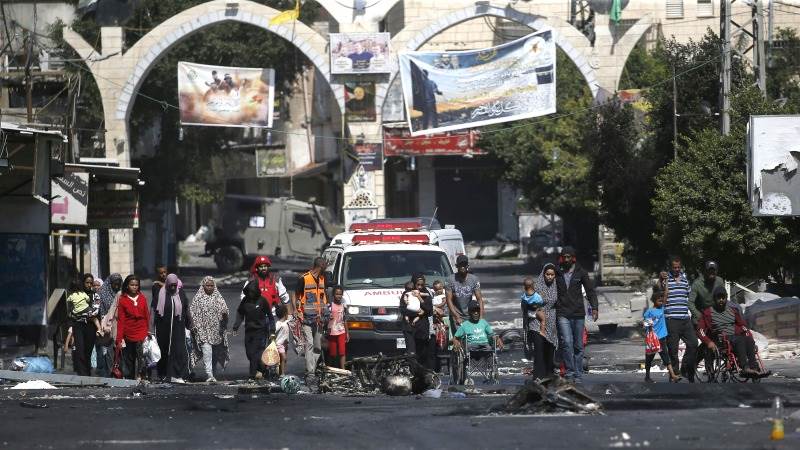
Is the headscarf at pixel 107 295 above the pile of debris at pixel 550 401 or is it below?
above

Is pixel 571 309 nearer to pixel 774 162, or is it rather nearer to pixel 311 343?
pixel 311 343

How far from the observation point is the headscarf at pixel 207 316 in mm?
17938

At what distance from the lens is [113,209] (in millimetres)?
26938

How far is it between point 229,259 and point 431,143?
13.2m

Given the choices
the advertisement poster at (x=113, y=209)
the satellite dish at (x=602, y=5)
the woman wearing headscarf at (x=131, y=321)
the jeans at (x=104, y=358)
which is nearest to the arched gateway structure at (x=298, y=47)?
the satellite dish at (x=602, y=5)

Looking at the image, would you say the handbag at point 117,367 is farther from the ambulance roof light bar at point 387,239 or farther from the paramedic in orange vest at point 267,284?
the ambulance roof light bar at point 387,239

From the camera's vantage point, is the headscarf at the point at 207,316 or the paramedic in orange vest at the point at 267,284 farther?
the paramedic in orange vest at the point at 267,284

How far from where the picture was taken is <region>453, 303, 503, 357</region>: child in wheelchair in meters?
17.0

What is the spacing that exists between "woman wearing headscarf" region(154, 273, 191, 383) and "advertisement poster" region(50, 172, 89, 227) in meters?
6.93

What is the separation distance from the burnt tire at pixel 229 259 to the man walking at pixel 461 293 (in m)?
30.2

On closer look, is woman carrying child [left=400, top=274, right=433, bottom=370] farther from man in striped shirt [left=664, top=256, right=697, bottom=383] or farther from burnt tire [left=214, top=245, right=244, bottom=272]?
burnt tire [left=214, top=245, right=244, bottom=272]

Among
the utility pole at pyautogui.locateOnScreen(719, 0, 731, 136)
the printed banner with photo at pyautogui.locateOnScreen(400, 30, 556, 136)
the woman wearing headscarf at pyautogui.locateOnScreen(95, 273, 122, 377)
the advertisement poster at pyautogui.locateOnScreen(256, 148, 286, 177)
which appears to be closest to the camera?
the woman wearing headscarf at pyautogui.locateOnScreen(95, 273, 122, 377)

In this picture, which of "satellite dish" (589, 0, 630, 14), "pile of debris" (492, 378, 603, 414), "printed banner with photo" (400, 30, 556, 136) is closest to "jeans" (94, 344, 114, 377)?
"pile of debris" (492, 378, 603, 414)

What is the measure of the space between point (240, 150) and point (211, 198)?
5.99 meters
